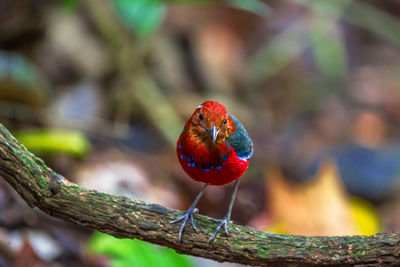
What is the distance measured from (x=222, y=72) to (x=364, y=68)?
5694mm

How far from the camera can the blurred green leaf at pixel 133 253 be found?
461cm

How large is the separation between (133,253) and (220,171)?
6.01 feet

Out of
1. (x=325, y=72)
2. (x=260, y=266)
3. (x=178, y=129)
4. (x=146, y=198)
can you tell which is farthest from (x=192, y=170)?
(x=325, y=72)

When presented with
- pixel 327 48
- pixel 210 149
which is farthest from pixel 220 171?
pixel 327 48

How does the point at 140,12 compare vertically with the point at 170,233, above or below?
above

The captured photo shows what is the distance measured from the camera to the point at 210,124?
3.09 m

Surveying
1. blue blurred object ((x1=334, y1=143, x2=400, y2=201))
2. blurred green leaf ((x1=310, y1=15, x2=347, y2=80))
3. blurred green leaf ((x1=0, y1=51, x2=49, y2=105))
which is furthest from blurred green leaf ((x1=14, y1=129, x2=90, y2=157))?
blurred green leaf ((x1=310, y1=15, x2=347, y2=80))

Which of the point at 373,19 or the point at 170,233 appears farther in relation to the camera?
the point at 373,19

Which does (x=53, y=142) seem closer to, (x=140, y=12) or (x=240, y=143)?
(x=140, y=12)

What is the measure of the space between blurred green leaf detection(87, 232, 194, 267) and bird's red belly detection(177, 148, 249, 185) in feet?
5.46

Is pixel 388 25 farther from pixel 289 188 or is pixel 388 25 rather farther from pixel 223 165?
pixel 223 165

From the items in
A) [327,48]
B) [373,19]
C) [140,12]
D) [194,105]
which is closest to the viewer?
[140,12]

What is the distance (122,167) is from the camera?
7.28 metres

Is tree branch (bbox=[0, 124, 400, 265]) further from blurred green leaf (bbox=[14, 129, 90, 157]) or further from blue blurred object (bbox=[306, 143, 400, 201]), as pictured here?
blue blurred object (bbox=[306, 143, 400, 201])
